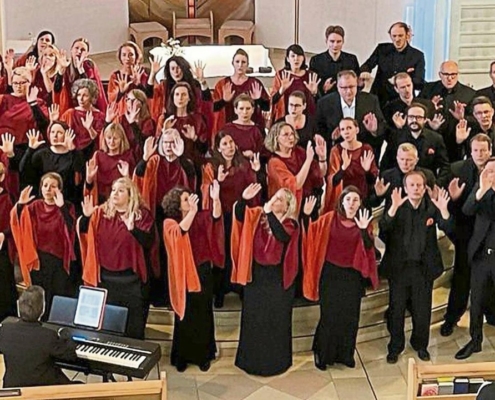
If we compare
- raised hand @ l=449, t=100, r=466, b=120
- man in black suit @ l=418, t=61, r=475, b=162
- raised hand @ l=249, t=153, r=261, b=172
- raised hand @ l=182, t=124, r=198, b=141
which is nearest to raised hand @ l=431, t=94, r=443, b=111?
man in black suit @ l=418, t=61, r=475, b=162

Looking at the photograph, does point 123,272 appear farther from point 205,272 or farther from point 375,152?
point 375,152

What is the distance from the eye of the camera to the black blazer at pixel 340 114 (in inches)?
339

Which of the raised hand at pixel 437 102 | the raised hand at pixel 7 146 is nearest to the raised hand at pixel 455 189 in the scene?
the raised hand at pixel 437 102

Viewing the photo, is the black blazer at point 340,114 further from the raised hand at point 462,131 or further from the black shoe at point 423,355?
the black shoe at point 423,355

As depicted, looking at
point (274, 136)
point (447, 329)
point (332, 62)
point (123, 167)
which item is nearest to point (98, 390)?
point (123, 167)

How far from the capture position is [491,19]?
1224cm

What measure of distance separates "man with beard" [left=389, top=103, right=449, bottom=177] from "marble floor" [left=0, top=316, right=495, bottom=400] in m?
1.44

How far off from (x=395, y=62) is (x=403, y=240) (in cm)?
260

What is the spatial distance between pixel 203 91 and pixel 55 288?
95.9 inches

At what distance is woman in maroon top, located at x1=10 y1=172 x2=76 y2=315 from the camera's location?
7422 mm

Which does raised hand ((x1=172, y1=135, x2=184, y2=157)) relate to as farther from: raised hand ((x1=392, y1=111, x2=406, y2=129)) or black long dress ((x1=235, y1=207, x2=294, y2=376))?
raised hand ((x1=392, y1=111, x2=406, y2=129))

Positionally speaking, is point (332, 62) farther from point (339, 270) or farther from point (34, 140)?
point (34, 140)

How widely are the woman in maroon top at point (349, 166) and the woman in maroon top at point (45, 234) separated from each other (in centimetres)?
199

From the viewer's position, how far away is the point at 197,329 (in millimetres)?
7500
